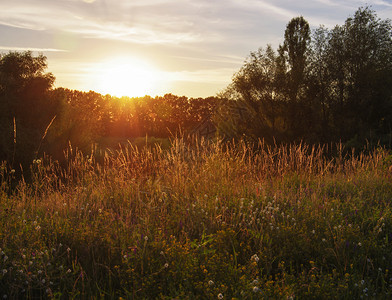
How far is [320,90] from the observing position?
73.8 ft

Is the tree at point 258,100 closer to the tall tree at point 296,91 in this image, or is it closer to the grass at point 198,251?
the tall tree at point 296,91

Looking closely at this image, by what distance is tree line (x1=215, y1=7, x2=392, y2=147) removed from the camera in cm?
2169

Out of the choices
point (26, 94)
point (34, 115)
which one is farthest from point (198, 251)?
point (26, 94)

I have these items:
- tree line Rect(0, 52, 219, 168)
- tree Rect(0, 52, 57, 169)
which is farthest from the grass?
tree Rect(0, 52, 57, 169)

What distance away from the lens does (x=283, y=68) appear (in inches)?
889

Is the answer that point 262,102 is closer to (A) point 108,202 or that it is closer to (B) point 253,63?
(B) point 253,63

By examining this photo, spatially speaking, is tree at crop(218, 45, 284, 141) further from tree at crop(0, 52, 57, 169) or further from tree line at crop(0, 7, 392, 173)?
tree at crop(0, 52, 57, 169)

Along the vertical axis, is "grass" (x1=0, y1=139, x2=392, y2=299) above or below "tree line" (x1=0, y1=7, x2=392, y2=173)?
below

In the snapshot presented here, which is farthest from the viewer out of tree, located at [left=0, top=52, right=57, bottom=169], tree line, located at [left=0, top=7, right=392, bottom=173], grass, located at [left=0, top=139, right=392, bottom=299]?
tree line, located at [left=0, top=7, right=392, bottom=173]

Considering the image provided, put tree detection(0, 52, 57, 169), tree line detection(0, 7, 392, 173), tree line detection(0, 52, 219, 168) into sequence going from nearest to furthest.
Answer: tree line detection(0, 52, 219, 168)
tree detection(0, 52, 57, 169)
tree line detection(0, 7, 392, 173)

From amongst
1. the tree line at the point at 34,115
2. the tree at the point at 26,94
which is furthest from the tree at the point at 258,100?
the tree at the point at 26,94

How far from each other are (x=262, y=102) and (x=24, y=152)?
13.2m

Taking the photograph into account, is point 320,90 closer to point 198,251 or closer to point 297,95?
point 297,95

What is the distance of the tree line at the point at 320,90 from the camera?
2169cm
